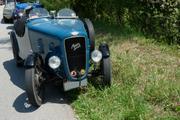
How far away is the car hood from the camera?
24.2 feet

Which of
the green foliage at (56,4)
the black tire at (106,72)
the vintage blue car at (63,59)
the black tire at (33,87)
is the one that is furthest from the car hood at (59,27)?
the green foliage at (56,4)

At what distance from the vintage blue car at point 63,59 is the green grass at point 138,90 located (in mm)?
375

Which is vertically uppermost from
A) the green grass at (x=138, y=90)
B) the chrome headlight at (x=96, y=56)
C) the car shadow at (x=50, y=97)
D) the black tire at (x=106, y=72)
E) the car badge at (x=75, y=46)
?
the car badge at (x=75, y=46)

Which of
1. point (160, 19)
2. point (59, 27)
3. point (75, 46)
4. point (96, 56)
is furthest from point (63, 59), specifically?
point (160, 19)

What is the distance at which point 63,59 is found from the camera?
24.1ft

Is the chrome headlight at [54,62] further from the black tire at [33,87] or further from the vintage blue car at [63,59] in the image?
the black tire at [33,87]

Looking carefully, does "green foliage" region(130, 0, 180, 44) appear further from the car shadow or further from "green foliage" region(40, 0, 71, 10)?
"green foliage" region(40, 0, 71, 10)

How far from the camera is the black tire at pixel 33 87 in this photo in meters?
7.08

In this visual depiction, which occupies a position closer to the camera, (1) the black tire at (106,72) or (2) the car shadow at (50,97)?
(2) the car shadow at (50,97)

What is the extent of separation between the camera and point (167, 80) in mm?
7523

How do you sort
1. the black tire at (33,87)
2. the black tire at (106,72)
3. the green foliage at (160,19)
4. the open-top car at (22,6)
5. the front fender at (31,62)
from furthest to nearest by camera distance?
the open-top car at (22,6) < the green foliage at (160,19) < the black tire at (106,72) < the front fender at (31,62) < the black tire at (33,87)

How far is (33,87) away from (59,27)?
141cm

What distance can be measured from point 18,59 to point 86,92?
3282 millimetres

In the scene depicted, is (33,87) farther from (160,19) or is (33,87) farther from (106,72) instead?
(160,19)
